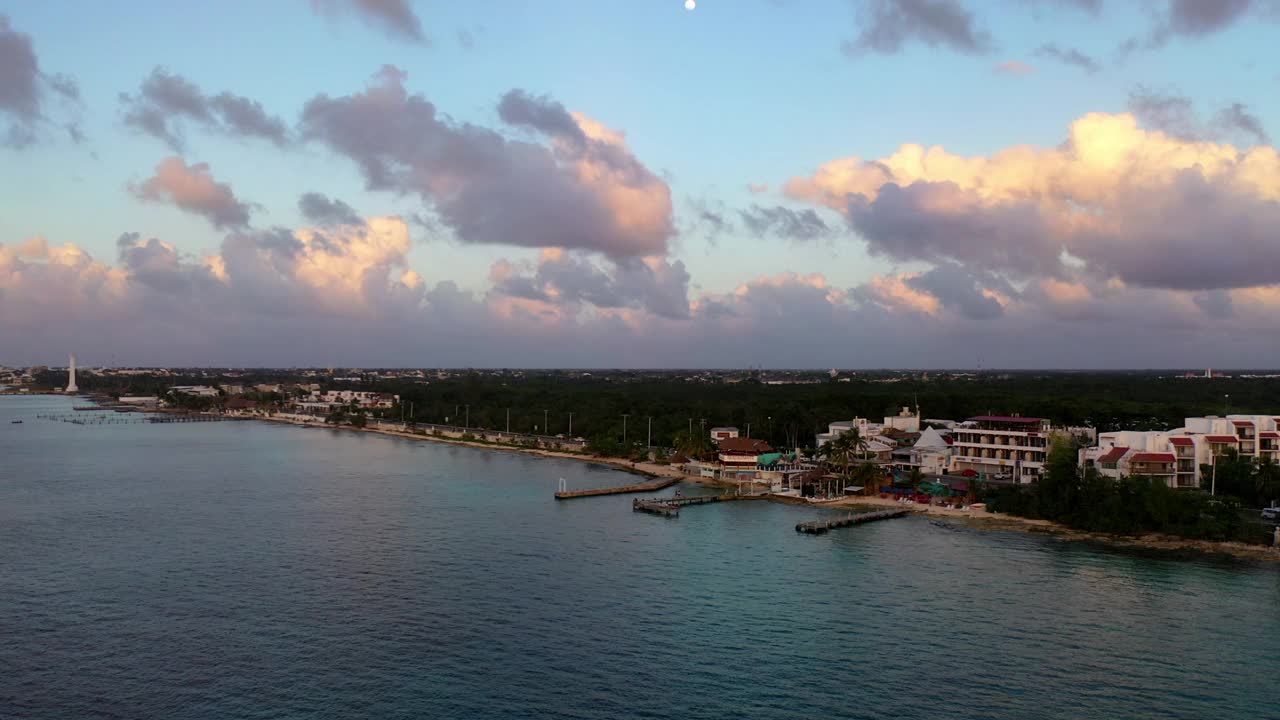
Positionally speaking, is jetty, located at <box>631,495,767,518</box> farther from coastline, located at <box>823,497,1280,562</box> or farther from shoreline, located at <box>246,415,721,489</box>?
coastline, located at <box>823,497,1280,562</box>

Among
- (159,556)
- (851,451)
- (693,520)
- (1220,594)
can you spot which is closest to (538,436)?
(851,451)

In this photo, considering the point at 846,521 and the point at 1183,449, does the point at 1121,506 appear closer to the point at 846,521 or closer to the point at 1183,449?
the point at 1183,449

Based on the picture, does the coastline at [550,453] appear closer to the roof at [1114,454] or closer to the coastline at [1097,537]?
the coastline at [1097,537]

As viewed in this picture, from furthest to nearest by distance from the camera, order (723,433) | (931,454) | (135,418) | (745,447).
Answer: (135,418)
(723,433)
(745,447)
(931,454)

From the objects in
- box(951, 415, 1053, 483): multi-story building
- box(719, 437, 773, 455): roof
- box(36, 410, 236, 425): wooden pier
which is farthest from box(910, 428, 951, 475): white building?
box(36, 410, 236, 425): wooden pier

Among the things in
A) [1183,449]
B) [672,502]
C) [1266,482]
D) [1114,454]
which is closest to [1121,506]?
[1114,454]

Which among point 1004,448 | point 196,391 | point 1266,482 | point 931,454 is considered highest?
point 196,391
